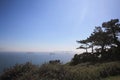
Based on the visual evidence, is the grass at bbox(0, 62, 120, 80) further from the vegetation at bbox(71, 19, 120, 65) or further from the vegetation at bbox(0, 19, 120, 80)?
the vegetation at bbox(71, 19, 120, 65)

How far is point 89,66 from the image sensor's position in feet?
53.7

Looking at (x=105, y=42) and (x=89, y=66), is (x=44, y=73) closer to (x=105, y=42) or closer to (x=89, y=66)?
(x=89, y=66)

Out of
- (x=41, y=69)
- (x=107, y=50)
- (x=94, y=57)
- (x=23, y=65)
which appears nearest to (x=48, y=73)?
(x=41, y=69)

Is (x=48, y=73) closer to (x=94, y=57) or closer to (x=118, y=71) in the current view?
(x=118, y=71)

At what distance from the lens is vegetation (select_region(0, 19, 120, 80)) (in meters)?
9.18

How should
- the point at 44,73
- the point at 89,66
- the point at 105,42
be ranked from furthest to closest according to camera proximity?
Answer: the point at 105,42 → the point at 89,66 → the point at 44,73

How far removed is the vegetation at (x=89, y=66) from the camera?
9.18 m

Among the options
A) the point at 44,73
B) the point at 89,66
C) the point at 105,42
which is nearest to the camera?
the point at 44,73

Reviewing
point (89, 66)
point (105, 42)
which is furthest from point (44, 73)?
point (105, 42)

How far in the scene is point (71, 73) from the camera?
930cm

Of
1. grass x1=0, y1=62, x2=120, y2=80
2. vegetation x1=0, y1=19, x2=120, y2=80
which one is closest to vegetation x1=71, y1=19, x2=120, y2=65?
vegetation x1=0, y1=19, x2=120, y2=80

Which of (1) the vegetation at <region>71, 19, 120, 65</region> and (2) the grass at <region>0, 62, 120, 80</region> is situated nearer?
(2) the grass at <region>0, 62, 120, 80</region>

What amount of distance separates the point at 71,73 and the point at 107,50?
16957 millimetres

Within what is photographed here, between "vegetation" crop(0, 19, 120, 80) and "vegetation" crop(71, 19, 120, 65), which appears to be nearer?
"vegetation" crop(0, 19, 120, 80)
